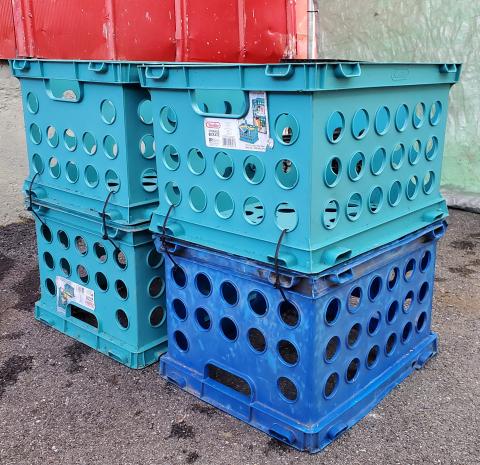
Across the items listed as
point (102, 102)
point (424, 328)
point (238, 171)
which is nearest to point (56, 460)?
point (238, 171)

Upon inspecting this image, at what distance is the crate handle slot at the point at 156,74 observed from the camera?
2.54 meters

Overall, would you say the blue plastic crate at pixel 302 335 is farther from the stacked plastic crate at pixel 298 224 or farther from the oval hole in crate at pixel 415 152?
the oval hole in crate at pixel 415 152

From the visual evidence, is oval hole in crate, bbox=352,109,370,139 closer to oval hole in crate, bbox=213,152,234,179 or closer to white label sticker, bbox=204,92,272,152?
white label sticker, bbox=204,92,272,152

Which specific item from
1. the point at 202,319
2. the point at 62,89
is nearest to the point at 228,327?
the point at 202,319

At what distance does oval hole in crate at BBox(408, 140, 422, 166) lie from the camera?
9.03ft

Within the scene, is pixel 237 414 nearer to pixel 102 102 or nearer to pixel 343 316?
pixel 343 316

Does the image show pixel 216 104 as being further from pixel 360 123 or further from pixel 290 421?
pixel 290 421

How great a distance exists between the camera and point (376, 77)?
235 cm

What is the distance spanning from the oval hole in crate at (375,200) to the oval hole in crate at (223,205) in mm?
603

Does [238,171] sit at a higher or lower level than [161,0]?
lower

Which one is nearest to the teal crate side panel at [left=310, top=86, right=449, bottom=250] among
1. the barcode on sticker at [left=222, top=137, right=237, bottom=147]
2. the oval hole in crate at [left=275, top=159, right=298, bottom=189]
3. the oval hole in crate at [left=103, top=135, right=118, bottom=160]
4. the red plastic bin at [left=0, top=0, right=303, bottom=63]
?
the oval hole in crate at [left=275, top=159, right=298, bottom=189]

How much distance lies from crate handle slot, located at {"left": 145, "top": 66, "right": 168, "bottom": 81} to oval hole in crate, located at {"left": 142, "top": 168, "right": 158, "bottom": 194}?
0.52 m

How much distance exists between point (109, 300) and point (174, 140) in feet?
3.51

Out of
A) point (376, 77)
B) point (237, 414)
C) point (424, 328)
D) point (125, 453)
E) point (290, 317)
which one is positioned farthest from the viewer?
point (290, 317)
